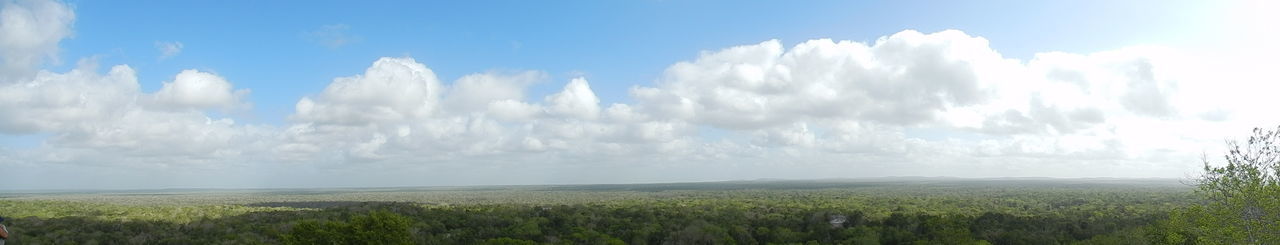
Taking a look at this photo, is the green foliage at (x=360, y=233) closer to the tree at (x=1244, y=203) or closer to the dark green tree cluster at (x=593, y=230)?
the dark green tree cluster at (x=593, y=230)

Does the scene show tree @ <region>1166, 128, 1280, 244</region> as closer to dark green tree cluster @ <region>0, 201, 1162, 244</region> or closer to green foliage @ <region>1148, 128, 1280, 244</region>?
green foliage @ <region>1148, 128, 1280, 244</region>

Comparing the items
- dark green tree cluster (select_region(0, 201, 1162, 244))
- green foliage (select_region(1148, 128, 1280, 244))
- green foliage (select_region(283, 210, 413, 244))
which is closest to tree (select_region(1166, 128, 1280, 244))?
green foliage (select_region(1148, 128, 1280, 244))

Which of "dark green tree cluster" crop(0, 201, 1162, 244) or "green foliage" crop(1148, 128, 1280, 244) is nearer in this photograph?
"green foliage" crop(1148, 128, 1280, 244)

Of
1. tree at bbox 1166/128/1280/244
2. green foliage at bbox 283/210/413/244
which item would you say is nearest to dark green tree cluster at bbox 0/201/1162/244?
green foliage at bbox 283/210/413/244

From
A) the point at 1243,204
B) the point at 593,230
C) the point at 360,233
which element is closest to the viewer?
the point at 1243,204

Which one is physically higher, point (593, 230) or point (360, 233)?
point (360, 233)

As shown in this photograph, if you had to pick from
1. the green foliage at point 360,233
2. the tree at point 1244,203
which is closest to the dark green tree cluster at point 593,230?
the green foliage at point 360,233

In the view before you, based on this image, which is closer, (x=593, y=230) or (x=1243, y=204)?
(x=1243, y=204)

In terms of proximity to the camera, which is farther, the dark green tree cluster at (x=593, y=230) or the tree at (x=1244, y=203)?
the dark green tree cluster at (x=593, y=230)

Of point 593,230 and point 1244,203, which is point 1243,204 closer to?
point 1244,203

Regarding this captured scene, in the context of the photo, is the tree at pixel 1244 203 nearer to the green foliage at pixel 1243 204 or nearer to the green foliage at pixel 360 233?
the green foliage at pixel 1243 204

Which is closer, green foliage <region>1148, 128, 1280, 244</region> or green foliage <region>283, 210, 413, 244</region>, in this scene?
green foliage <region>1148, 128, 1280, 244</region>

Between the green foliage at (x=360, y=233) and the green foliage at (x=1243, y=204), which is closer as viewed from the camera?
the green foliage at (x=1243, y=204)

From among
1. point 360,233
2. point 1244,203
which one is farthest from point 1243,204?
point 360,233
